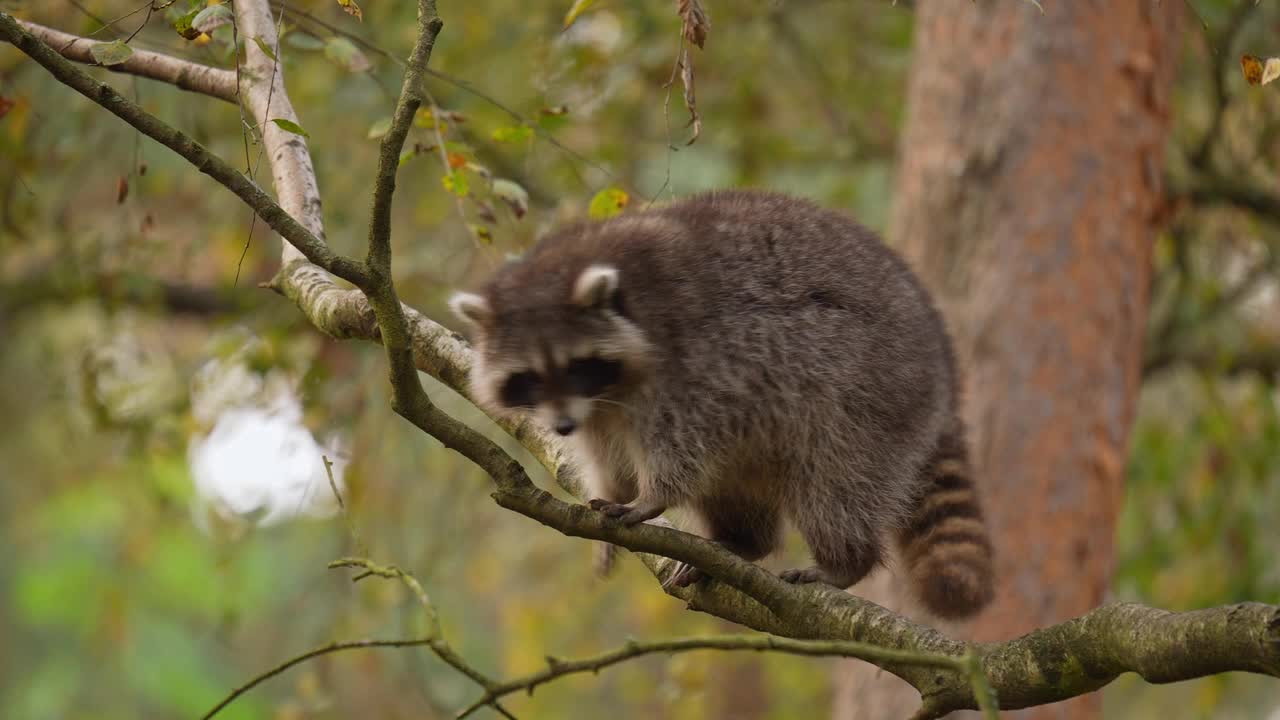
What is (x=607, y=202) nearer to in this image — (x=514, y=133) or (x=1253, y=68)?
(x=514, y=133)

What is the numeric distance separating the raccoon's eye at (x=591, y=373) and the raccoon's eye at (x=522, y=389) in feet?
0.32

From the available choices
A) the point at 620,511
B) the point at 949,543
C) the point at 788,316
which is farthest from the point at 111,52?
the point at 949,543

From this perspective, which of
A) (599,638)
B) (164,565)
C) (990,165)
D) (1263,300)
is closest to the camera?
(990,165)

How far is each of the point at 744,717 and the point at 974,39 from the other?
21.1 ft

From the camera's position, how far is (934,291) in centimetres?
566

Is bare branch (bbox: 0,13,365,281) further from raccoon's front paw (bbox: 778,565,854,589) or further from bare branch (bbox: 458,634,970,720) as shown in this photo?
raccoon's front paw (bbox: 778,565,854,589)

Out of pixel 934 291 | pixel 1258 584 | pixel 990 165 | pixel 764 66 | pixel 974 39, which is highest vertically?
pixel 764 66

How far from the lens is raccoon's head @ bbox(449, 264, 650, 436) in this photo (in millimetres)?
Answer: 3848

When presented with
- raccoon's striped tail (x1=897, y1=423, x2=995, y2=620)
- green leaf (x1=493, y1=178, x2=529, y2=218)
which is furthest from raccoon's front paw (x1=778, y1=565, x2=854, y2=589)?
green leaf (x1=493, y1=178, x2=529, y2=218)

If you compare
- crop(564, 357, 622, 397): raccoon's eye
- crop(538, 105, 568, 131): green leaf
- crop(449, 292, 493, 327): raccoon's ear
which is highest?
crop(538, 105, 568, 131): green leaf

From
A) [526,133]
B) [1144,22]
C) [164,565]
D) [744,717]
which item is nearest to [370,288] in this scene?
[526,133]

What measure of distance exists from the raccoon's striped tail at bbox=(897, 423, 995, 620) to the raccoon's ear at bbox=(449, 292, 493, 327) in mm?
1481

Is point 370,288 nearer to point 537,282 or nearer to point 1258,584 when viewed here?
point 537,282

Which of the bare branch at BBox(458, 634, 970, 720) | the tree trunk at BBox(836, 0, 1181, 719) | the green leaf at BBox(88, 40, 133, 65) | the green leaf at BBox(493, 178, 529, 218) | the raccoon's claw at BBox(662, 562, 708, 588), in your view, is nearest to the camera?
the bare branch at BBox(458, 634, 970, 720)
